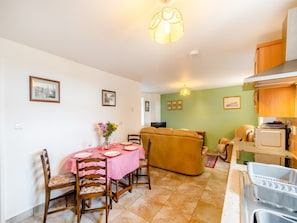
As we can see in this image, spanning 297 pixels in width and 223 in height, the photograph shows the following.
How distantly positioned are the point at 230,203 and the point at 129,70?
2850mm

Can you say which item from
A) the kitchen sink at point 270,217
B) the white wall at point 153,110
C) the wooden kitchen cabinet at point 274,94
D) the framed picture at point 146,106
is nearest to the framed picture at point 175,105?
the white wall at point 153,110

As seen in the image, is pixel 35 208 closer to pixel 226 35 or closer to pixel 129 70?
pixel 129 70

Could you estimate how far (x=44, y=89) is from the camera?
217 centimetres

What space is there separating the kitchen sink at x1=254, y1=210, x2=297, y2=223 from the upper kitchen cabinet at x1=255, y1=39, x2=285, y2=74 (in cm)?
139

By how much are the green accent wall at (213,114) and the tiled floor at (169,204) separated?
2.56 m

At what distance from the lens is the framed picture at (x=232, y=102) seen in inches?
194

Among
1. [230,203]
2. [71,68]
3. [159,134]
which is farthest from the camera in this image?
[159,134]

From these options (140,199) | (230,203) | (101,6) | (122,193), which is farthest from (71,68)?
(230,203)

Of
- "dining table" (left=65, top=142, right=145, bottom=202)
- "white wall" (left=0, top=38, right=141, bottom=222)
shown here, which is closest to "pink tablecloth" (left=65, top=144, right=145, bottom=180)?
"dining table" (left=65, top=142, right=145, bottom=202)

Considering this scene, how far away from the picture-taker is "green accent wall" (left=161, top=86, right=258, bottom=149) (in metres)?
4.82

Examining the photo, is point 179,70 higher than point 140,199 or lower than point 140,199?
higher

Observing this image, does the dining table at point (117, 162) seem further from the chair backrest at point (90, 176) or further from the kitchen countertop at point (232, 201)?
the kitchen countertop at point (232, 201)

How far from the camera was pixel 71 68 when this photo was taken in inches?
100

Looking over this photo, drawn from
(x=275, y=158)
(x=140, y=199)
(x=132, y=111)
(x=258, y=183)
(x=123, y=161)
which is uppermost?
(x=132, y=111)
